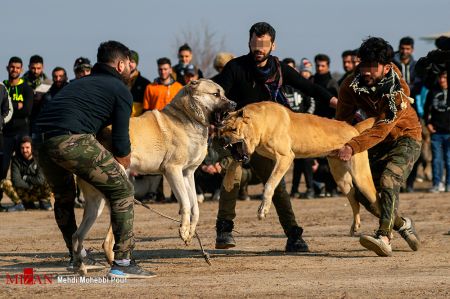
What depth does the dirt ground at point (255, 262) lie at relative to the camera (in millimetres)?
7938

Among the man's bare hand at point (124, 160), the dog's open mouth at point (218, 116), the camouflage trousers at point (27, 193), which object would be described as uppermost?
the dog's open mouth at point (218, 116)

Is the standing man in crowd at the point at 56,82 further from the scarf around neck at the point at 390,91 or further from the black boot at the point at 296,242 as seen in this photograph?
the scarf around neck at the point at 390,91

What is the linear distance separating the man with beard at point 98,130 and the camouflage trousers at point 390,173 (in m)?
2.73

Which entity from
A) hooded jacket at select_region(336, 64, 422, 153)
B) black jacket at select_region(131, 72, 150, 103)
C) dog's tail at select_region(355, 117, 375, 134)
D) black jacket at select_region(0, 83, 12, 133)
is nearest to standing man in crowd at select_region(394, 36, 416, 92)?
black jacket at select_region(131, 72, 150, 103)

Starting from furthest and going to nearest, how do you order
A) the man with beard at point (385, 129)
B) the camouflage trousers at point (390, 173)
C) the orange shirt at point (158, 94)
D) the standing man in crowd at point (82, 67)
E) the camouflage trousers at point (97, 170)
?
the orange shirt at point (158, 94) → the standing man in crowd at point (82, 67) → the camouflage trousers at point (390, 173) → the man with beard at point (385, 129) → the camouflage trousers at point (97, 170)

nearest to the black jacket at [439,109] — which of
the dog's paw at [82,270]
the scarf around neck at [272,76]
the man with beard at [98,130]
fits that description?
the scarf around neck at [272,76]

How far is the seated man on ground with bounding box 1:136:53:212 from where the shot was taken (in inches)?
669

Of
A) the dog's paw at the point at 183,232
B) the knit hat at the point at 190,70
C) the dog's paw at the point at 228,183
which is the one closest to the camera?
the dog's paw at the point at 183,232

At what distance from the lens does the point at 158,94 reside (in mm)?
16875

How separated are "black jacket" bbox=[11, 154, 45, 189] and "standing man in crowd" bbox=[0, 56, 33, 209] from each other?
316 millimetres

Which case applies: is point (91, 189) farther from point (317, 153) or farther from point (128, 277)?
point (317, 153)

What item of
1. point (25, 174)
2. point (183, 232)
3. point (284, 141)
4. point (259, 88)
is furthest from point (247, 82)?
point (25, 174)

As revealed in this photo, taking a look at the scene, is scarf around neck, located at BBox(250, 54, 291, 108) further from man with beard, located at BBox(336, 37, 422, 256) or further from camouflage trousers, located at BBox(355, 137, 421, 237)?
camouflage trousers, located at BBox(355, 137, 421, 237)

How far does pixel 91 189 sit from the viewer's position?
29.3 feet
